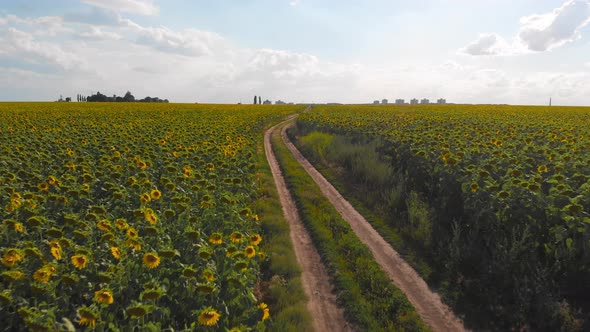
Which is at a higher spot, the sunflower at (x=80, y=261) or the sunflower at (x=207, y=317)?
the sunflower at (x=80, y=261)

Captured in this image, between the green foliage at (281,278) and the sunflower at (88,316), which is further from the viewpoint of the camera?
the green foliage at (281,278)

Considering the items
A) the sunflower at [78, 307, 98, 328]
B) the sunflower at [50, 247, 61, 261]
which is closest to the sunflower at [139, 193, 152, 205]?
the sunflower at [50, 247, 61, 261]

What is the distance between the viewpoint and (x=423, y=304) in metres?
6.71

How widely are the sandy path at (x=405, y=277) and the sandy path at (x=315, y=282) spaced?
1.22 meters

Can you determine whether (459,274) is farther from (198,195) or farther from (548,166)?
(198,195)

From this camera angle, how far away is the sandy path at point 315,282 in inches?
244

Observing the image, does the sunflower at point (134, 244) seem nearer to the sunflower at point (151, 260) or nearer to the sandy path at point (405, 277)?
the sunflower at point (151, 260)

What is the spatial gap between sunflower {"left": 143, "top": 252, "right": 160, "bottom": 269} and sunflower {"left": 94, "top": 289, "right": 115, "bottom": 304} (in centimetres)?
75

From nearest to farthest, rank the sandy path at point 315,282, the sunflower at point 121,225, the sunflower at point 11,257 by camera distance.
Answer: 1. the sunflower at point 11,257
2. the sunflower at point 121,225
3. the sandy path at point 315,282

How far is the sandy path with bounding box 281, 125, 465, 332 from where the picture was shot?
6.32 meters

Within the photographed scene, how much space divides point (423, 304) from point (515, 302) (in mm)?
1407

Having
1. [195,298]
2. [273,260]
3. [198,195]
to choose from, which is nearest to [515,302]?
[273,260]

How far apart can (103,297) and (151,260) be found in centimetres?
84

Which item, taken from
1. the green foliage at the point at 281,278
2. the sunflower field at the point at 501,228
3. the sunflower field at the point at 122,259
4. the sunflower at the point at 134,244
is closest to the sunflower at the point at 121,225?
the sunflower field at the point at 122,259
